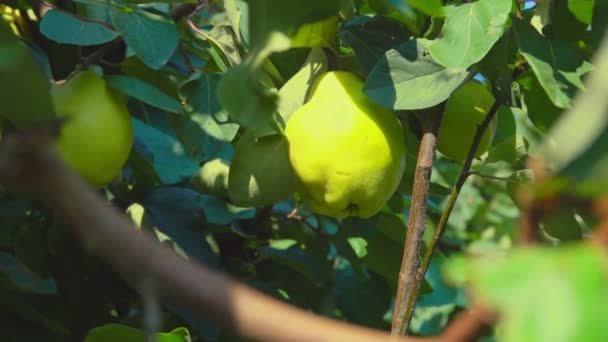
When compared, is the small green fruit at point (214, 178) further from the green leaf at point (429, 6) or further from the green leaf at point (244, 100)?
the green leaf at point (244, 100)

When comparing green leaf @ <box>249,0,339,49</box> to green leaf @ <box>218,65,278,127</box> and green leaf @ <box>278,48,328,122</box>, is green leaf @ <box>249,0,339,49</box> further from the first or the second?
green leaf @ <box>278,48,328,122</box>

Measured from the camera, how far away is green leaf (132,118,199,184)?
1.45m

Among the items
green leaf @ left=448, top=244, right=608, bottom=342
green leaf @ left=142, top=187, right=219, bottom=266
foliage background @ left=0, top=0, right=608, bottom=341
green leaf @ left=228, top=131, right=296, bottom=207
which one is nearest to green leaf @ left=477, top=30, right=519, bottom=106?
foliage background @ left=0, top=0, right=608, bottom=341

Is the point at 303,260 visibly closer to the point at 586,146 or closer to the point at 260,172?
the point at 260,172

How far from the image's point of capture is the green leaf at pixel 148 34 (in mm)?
936

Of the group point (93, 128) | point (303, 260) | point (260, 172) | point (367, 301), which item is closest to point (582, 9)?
point (260, 172)

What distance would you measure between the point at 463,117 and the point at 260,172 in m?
0.23

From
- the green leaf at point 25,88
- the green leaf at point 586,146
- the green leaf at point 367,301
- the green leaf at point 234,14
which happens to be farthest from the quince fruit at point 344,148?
the green leaf at point 367,301

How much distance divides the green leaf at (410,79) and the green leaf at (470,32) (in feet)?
0.10

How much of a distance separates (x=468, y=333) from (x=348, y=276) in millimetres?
1382

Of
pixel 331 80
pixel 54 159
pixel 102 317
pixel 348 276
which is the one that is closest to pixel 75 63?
pixel 102 317

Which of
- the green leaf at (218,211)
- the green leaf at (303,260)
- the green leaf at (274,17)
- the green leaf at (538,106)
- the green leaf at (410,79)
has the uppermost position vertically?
the green leaf at (274,17)

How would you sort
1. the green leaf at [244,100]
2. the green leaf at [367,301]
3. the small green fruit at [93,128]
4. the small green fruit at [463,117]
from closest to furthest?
the green leaf at [244,100] → the small green fruit at [93,128] → the small green fruit at [463,117] → the green leaf at [367,301]

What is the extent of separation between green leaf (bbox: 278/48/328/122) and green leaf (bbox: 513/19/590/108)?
0.21 metres
